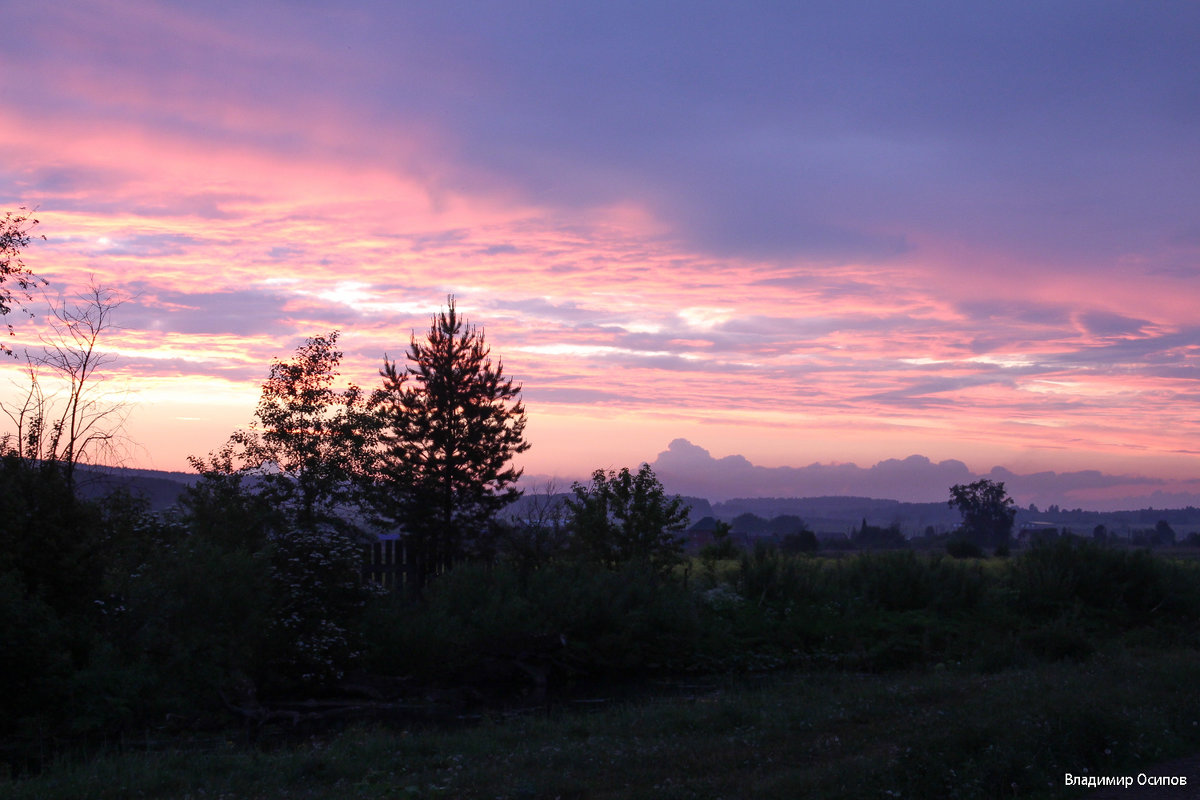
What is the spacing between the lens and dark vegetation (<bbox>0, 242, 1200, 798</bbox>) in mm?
10984

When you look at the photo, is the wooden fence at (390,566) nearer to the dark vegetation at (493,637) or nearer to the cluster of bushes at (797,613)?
the dark vegetation at (493,637)

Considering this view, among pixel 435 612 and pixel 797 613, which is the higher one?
pixel 435 612

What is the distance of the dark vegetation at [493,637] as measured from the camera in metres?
11.0

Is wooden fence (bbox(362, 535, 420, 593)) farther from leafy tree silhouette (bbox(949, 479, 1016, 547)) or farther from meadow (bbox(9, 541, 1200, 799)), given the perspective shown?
leafy tree silhouette (bbox(949, 479, 1016, 547))

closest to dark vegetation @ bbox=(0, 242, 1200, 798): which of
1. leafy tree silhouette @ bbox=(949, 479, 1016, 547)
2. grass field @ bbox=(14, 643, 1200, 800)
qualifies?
grass field @ bbox=(14, 643, 1200, 800)

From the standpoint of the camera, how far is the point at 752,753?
11297 mm

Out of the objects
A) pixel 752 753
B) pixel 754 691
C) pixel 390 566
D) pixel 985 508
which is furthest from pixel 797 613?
pixel 985 508

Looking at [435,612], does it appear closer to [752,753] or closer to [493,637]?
[493,637]

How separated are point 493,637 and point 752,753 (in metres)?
10.9

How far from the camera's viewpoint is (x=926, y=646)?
2473 centimetres

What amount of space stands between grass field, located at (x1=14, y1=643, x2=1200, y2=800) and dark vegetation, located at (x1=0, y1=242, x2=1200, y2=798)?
58 millimetres

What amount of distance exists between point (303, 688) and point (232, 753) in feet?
21.8

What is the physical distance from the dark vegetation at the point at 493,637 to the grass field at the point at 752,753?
0.19ft

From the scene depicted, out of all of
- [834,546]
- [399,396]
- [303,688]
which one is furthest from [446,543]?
[834,546]
